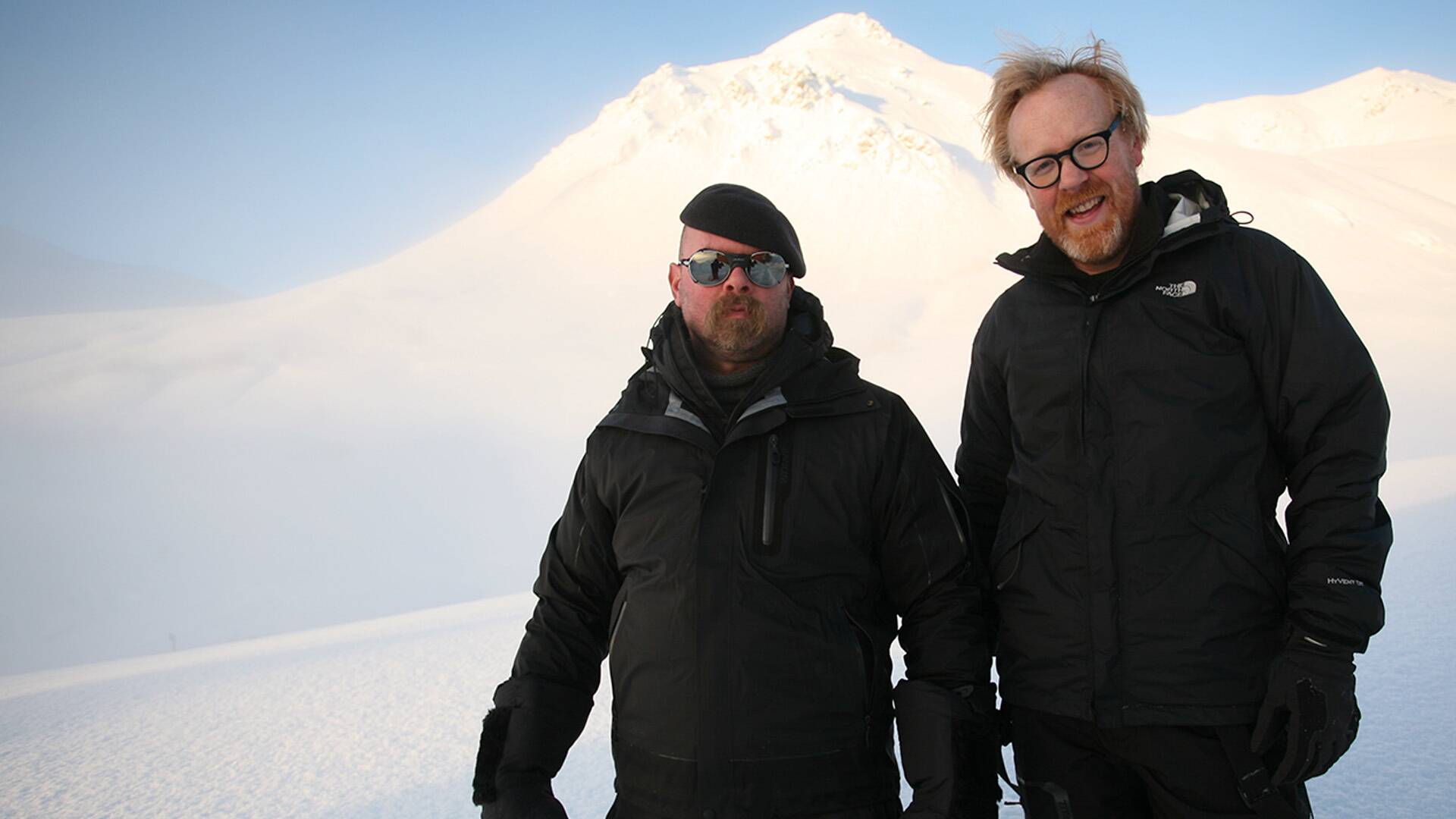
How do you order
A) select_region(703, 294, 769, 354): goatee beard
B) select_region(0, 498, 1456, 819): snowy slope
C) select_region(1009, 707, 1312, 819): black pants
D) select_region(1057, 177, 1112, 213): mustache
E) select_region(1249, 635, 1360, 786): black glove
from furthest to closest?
select_region(0, 498, 1456, 819): snowy slope, select_region(703, 294, 769, 354): goatee beard, select_region(1057, 177, 1112, 213): mustache, select_region(1009, 707, 1312, 819): black pants, select_region(1249, 635, 1360, 786): black glove

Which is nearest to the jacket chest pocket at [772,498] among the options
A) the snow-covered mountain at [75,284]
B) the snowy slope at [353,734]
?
the snowy slope at [353,734]

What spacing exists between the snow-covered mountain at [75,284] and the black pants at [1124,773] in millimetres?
46354

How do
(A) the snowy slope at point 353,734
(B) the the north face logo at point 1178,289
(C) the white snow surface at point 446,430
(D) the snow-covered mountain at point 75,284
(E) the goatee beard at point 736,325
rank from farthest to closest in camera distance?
(D) the snow-covered mountain at point 75,284 → (C) the white snow surface at point 446,430 → (A) the snowy slope at point 353,734 → (E) the goatee beard at point 736,325 → (B) the the north face logo at point 1178,289

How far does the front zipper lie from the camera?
1.74m

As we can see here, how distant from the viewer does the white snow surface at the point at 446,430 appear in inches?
130

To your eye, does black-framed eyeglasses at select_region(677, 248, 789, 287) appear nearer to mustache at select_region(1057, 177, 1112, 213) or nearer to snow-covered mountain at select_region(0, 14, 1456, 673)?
mustache at select_region(1057, 177, 1112, 213)

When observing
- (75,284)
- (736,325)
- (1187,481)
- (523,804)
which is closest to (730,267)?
(736,325)

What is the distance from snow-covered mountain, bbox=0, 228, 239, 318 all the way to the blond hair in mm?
46006

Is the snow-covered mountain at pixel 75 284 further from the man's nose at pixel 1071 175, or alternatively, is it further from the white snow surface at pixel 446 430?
the man's nose at pixel 1071 175

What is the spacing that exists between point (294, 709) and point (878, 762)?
3161mm

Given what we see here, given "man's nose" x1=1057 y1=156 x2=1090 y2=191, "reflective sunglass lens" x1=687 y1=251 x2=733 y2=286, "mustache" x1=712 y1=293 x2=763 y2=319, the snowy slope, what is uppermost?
"man's nose" x1=1057 y1=156 x2=1090 y2=191

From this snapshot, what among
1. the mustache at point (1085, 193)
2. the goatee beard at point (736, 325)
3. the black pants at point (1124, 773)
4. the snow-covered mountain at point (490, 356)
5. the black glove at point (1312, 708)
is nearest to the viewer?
the black glove at point (1312, 708)

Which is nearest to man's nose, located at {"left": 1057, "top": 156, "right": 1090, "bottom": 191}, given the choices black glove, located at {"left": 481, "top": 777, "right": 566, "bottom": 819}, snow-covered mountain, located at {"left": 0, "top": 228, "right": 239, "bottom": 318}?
black glove, located at {"left": 481, "top": 777, "right": 566, "bottom": 819}

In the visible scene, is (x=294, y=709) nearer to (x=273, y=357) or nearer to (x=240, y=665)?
(x=240, y=665)
